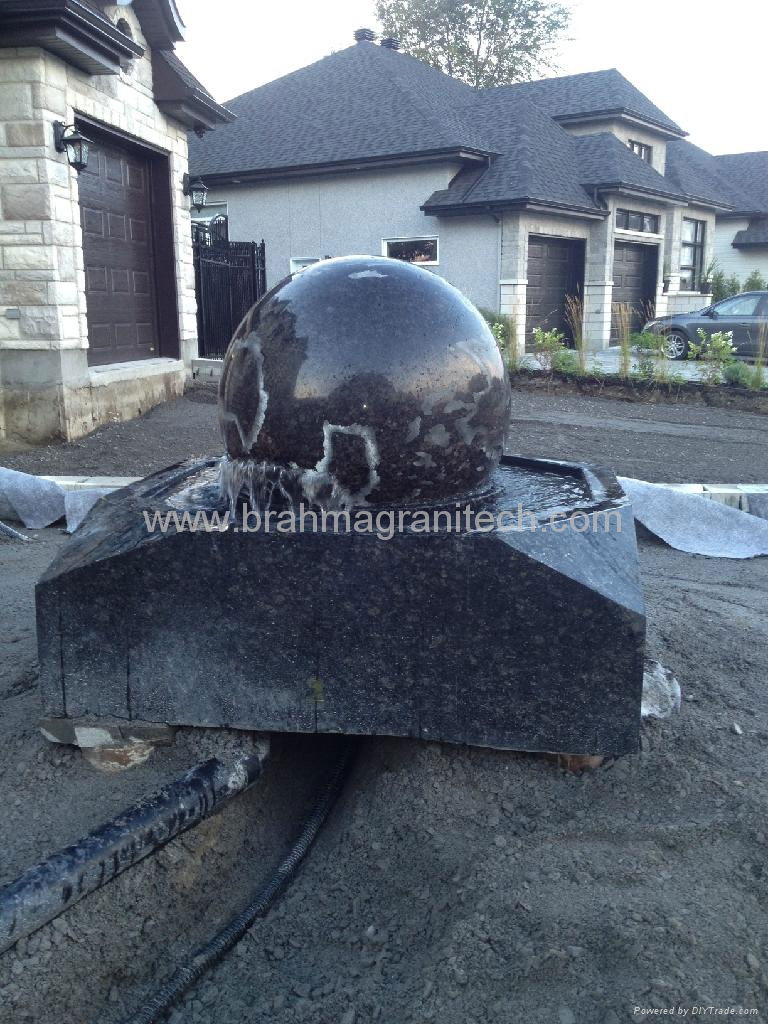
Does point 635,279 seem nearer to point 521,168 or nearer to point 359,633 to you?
point 521,168

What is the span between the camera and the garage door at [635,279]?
22.1 m

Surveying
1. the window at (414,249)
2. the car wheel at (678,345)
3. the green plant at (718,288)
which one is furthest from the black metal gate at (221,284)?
the green plant at (718,288)

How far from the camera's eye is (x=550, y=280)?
19625mm

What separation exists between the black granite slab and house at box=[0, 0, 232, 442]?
6608 mm

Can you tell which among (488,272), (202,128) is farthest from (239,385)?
(488,272)

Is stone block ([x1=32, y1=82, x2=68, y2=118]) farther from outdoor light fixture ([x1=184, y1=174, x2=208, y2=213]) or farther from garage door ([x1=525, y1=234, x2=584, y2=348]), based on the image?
garage door ([x1=525, y1=234, x2=584, y2=348])

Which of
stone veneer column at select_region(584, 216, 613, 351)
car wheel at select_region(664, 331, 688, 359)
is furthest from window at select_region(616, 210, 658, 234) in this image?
car wheel at select_region(664, 331, 688, 359)

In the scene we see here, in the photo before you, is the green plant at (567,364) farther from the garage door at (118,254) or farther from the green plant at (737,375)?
the garage door at (118,254)

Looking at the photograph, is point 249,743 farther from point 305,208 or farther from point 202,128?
point 305,208

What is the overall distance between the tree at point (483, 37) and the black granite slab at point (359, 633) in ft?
128

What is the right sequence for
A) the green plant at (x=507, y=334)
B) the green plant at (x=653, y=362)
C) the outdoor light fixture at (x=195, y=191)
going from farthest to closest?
the green plant at (x=507, y=334) < the green plant at (x=653, y=362) < the outdoor light fixture at (x=195, y=191)

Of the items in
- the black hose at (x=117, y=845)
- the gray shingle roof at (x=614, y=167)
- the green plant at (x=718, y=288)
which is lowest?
the black hose at (x=117, y=845)

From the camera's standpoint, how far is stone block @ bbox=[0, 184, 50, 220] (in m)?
8.46

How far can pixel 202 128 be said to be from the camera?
12.3 meters
